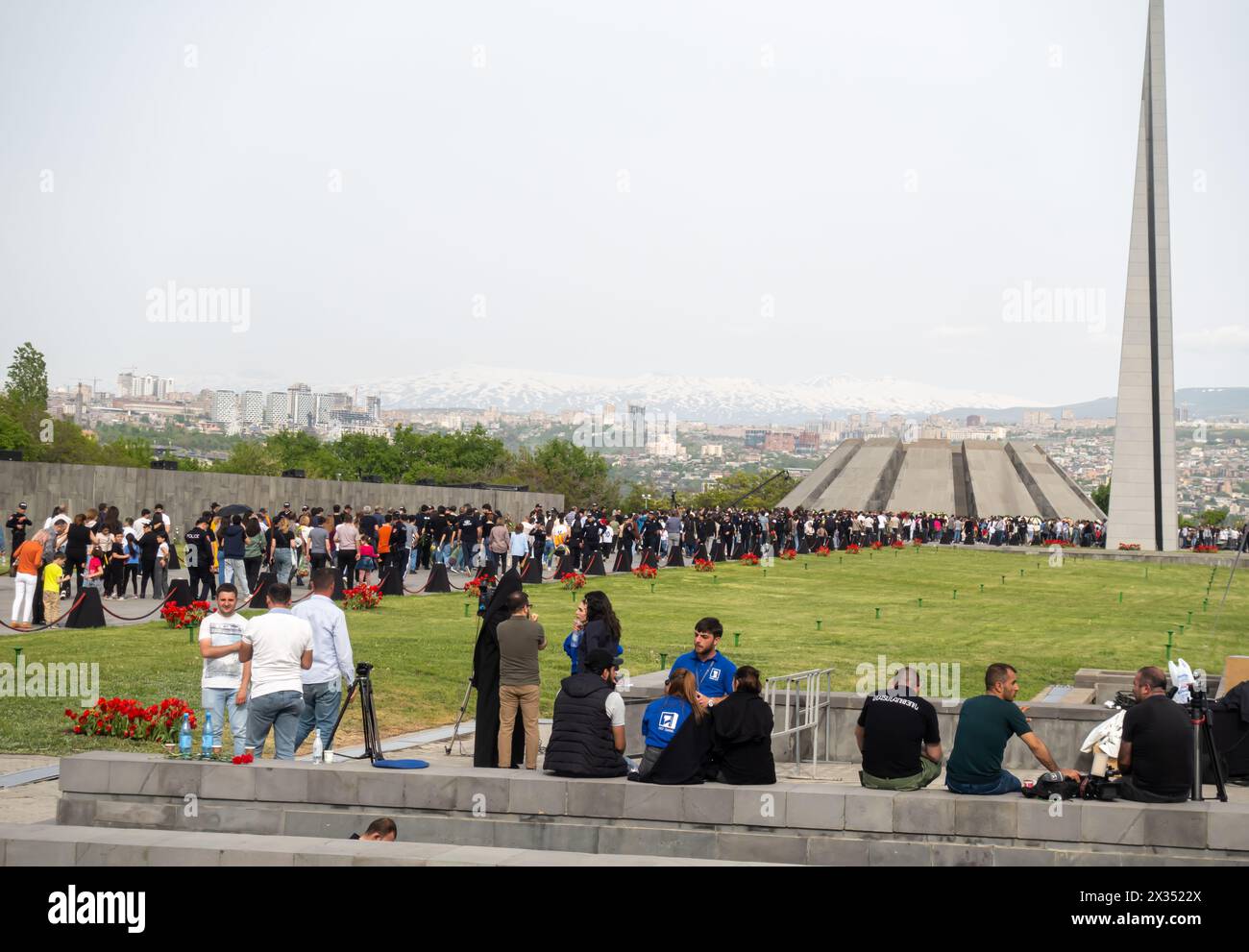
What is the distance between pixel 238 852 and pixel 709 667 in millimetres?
4050

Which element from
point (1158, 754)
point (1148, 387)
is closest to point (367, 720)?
point (1158, 754)

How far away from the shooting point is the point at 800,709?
43.2 ft

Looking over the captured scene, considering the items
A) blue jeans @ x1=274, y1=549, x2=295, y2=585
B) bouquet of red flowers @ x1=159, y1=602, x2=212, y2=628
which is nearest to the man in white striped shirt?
bouquet of red flowers @ x1=159, y1=602, x2=212, y2=628

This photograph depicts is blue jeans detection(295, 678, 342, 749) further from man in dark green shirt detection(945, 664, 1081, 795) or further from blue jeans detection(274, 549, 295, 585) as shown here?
blue jeans detection(274, 549, 295, 585)

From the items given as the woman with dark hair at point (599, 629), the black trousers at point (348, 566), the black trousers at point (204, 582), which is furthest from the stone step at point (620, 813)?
the black trousers at point (348, 566)

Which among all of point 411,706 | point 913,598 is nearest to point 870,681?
point 411,706

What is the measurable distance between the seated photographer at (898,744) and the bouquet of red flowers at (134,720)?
643 centimetres

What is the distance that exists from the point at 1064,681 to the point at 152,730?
11.8m

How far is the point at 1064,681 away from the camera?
60.9ft

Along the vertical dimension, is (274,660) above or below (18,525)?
below

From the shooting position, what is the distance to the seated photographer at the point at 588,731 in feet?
31.9

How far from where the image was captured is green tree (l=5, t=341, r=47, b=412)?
74688 mm

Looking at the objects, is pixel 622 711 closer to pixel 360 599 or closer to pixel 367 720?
pixel 367 720
